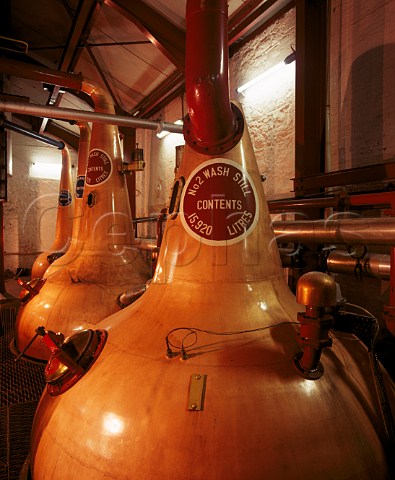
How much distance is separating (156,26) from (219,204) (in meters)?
5.25

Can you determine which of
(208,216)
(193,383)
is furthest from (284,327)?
(208,216)

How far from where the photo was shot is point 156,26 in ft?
19.1

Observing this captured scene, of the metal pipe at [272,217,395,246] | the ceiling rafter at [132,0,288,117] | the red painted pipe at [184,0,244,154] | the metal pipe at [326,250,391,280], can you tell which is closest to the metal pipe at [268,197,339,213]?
the metal pipe at [272,217,395,246]

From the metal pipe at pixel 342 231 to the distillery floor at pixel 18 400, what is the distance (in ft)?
2.36

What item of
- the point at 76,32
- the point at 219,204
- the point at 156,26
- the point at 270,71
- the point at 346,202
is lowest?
the point at 219,204

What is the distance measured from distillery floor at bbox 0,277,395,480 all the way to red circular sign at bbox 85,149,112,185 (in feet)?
8.09

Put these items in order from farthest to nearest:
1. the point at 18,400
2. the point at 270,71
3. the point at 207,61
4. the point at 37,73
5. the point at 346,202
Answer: the point at 270,71
the point at 37,73
the point at 18,400
the point at 346,202
the point at 207,61

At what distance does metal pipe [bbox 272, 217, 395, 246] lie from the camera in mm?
2430

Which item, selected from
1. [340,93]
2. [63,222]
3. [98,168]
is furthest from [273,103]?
[63,222]

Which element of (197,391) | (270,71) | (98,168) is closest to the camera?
(197,391)

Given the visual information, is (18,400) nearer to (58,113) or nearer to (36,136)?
(58,113)

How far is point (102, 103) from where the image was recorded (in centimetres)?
481

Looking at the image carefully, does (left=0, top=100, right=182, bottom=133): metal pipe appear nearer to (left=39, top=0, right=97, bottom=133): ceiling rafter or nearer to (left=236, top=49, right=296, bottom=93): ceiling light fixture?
(left=236, top=49, right=296, bottom=93): ceiling light fixture

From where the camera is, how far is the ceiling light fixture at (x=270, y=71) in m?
4.63
